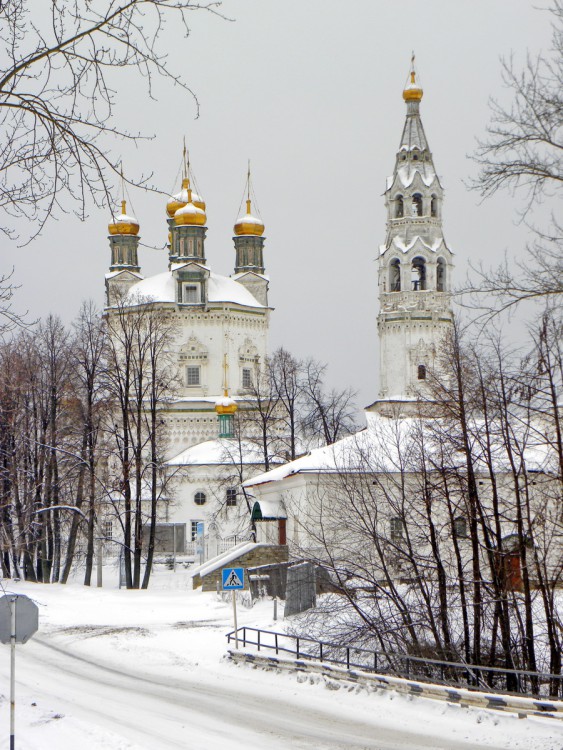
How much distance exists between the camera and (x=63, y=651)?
23.4 m

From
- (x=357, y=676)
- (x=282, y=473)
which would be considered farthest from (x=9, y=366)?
(x=357, y=676)

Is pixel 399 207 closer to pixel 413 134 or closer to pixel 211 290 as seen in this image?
pixel 413 134

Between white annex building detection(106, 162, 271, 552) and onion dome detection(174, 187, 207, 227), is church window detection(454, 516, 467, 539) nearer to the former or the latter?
white annex building detection(106, 162, 271, 552)

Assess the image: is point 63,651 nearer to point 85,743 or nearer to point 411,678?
point 411,678

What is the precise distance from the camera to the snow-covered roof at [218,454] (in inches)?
2120

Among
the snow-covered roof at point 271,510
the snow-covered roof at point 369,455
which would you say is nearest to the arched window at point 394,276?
the snow-covered roof at point 369,455

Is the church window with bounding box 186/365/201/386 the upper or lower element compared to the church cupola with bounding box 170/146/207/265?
lower

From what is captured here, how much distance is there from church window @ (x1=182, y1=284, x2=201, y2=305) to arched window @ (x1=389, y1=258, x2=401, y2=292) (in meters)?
10.7

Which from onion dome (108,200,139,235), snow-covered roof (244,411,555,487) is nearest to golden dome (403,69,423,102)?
onion dome (108,200,139,235)

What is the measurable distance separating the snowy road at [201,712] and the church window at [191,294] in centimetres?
4201

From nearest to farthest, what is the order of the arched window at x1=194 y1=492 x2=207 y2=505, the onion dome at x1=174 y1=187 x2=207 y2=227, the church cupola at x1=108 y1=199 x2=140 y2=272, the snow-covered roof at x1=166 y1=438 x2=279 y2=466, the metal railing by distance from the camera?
the metal railing, the snow-covered roof at x1=166 y1=438 x2=279 y2=466, the arched window at x1=194 y1=492 x2=207 y2=505, the onion dome at x1=174 y1=187 x2=207 y2=227, the church cupola at x1=108 y1=199 x2=140 y2=272

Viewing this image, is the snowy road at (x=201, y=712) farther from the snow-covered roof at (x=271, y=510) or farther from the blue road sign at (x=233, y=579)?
the snow-covered roof at (x=271, y=510)

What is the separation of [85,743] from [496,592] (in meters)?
8.11

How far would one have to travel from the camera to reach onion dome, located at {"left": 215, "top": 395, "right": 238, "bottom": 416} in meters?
58.1
